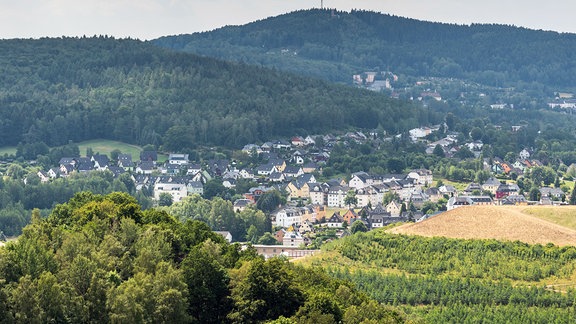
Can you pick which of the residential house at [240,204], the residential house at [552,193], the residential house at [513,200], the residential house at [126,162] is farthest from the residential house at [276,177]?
the residential house at [552,193]

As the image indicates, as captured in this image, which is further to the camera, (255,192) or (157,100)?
(157,100)

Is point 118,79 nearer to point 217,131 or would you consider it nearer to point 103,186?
point 217,131

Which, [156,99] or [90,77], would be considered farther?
[90,77]

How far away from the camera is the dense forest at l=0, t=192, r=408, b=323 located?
38.8 m

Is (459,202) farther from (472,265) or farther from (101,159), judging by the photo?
(101,159)

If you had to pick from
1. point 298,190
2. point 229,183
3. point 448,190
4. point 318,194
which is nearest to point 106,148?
point 229,183

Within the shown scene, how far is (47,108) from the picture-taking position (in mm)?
161500

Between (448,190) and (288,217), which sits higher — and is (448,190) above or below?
above

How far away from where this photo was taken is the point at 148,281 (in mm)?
41000

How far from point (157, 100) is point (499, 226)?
9311cm

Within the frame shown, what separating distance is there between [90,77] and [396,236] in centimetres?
10819

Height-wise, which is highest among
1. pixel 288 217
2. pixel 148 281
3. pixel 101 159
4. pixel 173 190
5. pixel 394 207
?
pixel 148 281

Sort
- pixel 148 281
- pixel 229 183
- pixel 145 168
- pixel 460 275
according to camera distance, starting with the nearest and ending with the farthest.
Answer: pixel 148 281
pixel 460 275
pixel 229 183
pixel 145 168

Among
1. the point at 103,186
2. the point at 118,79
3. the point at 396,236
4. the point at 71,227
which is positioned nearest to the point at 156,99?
the point at 118,79
